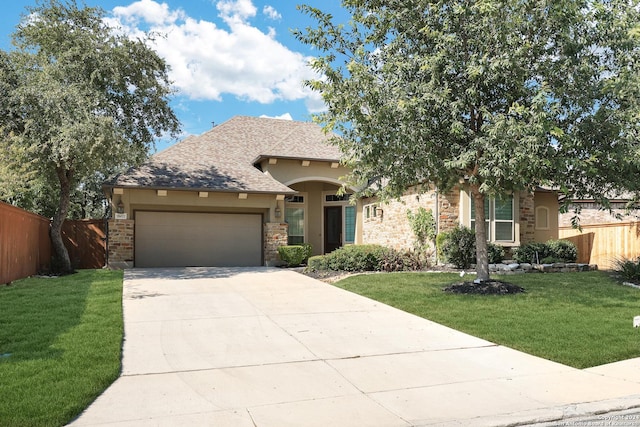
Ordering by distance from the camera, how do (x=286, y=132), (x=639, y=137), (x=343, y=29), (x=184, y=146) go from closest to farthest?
(x=639, y=137) → (x=343, y=29) → (x=184, y=146) → (x=286, y=132)

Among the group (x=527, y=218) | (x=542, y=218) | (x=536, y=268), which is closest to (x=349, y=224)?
(x=527, y=218)

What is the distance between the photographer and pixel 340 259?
567 inches

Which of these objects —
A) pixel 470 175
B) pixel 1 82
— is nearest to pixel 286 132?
pixel 1 82

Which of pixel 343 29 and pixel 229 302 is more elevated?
pixel 343 29

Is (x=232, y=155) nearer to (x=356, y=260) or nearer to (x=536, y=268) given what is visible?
(x=356, y=260)

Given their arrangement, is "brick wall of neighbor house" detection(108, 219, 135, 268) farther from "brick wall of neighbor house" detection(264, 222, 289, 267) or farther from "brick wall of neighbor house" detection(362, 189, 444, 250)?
"brick wall of neighbor house" detection(362, 189, 444, 250)

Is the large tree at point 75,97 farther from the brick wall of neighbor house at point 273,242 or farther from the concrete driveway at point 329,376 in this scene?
the concrete driveway at point 329,376

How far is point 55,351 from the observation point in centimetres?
557

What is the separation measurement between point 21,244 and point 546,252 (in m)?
15.6

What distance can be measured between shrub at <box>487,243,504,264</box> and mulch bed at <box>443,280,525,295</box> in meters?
4.43

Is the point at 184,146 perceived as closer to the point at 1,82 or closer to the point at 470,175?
the point at 1,82

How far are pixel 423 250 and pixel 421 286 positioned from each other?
462 cm

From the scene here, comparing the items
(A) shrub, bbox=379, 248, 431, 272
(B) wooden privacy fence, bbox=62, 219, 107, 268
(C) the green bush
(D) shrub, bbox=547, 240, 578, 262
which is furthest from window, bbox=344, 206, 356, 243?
(B) wooden privacy fence, bbox=62, 219, 107, 268

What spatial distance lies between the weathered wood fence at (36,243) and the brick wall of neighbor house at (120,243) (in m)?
1.33
